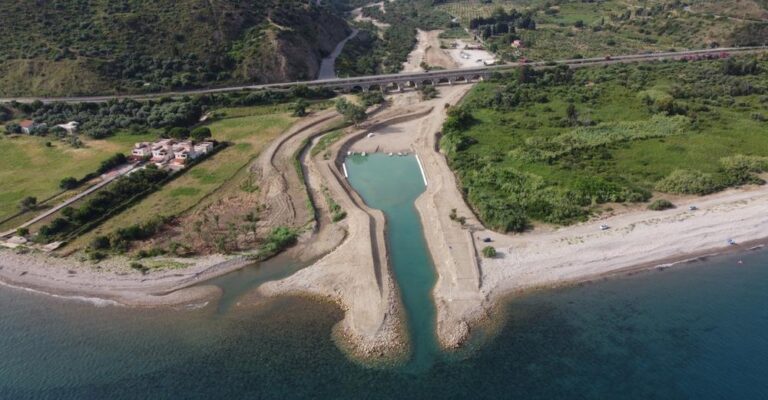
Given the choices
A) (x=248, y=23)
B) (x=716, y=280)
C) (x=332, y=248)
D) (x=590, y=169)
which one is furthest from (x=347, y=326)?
(x=248, y=23)

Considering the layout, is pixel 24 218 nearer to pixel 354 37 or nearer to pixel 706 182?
pixel 706 182

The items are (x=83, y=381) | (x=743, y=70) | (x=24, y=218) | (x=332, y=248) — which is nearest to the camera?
(x=83, y=381)

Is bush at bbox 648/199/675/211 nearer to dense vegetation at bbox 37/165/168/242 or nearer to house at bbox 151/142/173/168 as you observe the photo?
dense vegetation at bbox 37/165/168/242

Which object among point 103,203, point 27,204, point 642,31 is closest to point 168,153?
point 103,203

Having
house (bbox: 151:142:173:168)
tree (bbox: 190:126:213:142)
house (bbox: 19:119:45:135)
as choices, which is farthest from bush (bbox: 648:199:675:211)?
house (bbox: 19:119:45:135)

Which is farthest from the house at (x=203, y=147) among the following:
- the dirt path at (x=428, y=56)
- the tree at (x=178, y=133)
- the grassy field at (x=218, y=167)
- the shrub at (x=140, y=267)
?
the dirt path at (x=428, y=56)

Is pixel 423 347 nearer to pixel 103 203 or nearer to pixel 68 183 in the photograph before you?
pixel 103 203

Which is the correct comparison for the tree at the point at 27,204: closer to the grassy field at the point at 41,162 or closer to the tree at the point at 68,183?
the grassy field at the point at 41,162
